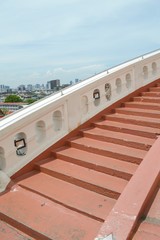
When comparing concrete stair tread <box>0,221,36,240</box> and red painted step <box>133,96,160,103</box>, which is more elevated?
red painted step <box>133,96,160,103</box>

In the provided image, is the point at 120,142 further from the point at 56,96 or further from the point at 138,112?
the point at 56,96

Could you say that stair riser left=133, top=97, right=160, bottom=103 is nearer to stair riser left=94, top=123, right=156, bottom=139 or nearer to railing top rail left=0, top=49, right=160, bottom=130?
railing top rail left=0, top=49, right=160, bottom=130

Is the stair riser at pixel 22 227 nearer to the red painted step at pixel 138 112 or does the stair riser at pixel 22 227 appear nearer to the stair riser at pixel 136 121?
the stair riser at pixel 136 121

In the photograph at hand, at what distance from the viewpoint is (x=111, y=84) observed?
5281 mm

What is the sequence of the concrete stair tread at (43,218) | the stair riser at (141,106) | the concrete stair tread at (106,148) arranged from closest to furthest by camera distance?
1. the concrete stair tread at (43,218)
2. the concrete stair tread at (106,148)
3. the stair riser at (141,106)

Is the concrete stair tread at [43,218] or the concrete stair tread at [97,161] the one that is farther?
the concrete stair tread at [97,161]

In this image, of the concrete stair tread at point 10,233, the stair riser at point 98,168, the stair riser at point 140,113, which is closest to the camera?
the concrete stair tread at point 10,233

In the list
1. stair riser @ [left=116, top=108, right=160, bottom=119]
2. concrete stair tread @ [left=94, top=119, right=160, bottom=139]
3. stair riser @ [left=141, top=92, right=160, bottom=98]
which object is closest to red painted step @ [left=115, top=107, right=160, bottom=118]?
stair riser @ [left=116, top=108, right=160, bottom=119]

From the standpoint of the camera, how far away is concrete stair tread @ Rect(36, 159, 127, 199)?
3.06 metres

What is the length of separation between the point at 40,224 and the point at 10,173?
1047 millimetres

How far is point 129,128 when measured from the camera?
4.31 metres

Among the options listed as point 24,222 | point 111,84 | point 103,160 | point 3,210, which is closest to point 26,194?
point 3,210

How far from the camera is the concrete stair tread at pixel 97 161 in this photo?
3.34 metres

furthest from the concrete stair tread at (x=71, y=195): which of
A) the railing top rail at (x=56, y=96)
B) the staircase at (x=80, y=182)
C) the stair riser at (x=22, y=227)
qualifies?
the railing top rail at (x=56, y=96)
